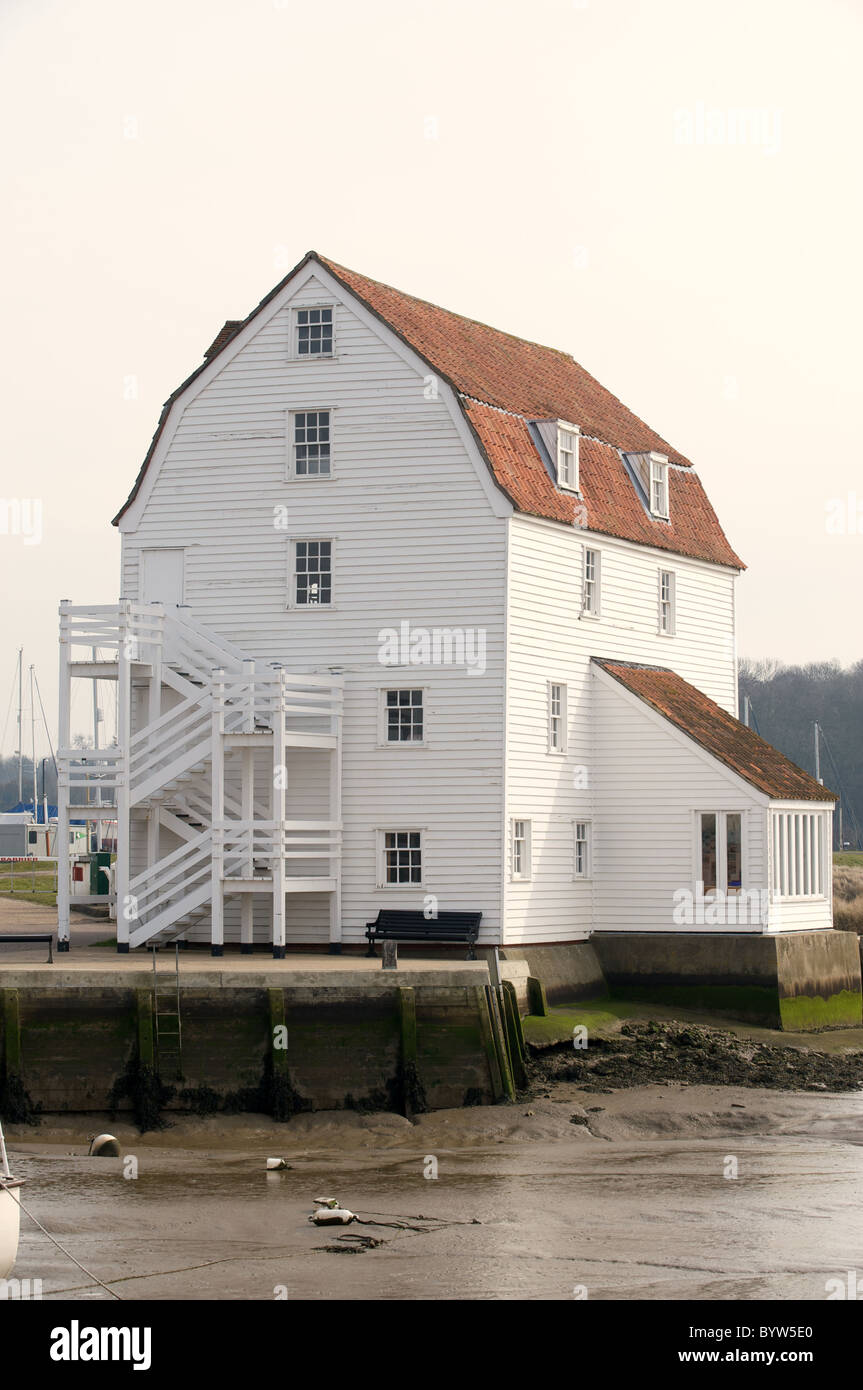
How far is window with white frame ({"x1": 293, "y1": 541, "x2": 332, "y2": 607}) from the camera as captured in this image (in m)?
35.2

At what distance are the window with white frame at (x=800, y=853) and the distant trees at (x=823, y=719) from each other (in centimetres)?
7422

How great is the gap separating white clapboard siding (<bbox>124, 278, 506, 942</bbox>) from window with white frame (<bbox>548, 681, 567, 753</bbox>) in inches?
82.6

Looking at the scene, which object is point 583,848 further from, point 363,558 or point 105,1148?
point 105,1148

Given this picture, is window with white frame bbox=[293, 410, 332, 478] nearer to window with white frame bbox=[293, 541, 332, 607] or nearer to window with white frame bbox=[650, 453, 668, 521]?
window with white frame bbox=[293, 541, 332, 607]

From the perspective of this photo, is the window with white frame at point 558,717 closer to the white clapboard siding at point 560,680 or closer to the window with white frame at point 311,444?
the white clapboard siding at point 560,680

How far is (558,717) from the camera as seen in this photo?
35.8 metres

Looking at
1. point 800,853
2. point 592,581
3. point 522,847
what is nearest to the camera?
point 522,847

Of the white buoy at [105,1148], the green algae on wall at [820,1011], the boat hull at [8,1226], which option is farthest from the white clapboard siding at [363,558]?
the boat hull at [8,1226]

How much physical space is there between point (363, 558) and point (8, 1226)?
18.4 meters

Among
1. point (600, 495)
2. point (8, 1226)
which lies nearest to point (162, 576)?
point (600, 495)

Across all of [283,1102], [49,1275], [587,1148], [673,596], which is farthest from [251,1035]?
[673,596]

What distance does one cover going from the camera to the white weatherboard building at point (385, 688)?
110 feet

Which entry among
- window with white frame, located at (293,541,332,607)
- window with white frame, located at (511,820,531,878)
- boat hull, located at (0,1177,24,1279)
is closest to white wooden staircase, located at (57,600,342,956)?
window with white frame, located at (293,541,332,607)

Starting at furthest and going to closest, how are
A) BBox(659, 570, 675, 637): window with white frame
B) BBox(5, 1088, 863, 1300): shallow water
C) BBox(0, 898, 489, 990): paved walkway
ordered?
BBox(659, 570, 675, 637): window with white frame < BBox(0, 898, 489, 990): paved walkway < BBox(5, 1088, 863, 1300): shallow water
